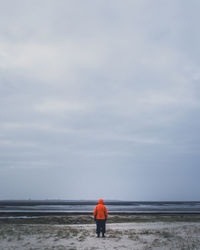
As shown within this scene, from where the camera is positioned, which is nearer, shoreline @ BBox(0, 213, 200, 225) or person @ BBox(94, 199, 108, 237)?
person @ BBox(94, 199, 108, 237)

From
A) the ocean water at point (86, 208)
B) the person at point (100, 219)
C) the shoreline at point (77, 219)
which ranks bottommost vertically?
the ocean water at point (86, 208)

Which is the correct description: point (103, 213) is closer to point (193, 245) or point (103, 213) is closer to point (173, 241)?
point (173, 241)

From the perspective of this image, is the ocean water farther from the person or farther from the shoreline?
the person

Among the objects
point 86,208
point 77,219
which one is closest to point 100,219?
point 77,219

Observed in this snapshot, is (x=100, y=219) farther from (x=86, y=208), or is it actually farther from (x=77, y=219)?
(x=86, y=208)

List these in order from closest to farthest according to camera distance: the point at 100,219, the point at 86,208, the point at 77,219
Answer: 1. the point at 100,219
2. the point at 77,219
3. the point at 86,208

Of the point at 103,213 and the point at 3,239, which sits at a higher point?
the point at 103,213

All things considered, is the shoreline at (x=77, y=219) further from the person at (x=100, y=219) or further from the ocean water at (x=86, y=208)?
the ocean water at (x=86, y=208)

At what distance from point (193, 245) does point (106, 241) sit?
4.23 meters

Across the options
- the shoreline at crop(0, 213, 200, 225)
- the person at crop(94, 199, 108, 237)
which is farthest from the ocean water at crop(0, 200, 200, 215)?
the person at crop(94, 199, 108, 237)

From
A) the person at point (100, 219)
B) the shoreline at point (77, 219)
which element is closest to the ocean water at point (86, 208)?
the shoreline at point (77, 219)

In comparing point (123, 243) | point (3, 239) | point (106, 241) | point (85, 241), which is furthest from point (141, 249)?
point (3, 239)

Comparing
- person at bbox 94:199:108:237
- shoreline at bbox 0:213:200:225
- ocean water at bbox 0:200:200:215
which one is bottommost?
ocean water at bbox 0:200:200:215

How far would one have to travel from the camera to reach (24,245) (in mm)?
12719
